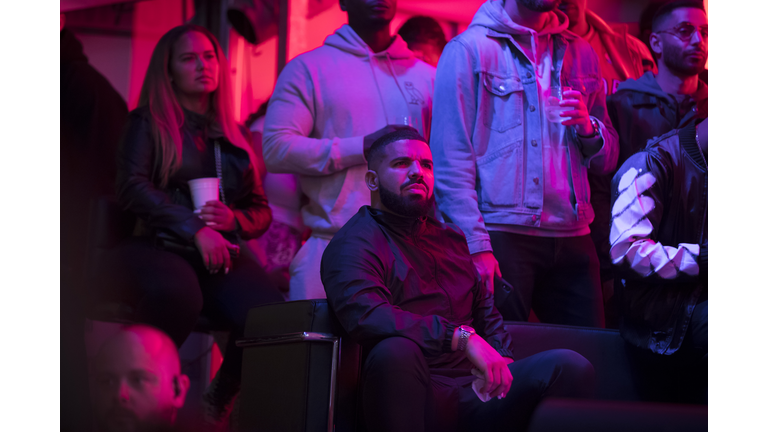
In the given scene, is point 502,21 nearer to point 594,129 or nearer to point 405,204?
point 594,129

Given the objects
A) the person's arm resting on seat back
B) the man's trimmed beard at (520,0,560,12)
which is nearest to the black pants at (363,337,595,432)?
the person's arm resting on seat back

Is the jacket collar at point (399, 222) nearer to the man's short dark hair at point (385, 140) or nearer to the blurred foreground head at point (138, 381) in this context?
the man's short dark hair at point (385, 140)

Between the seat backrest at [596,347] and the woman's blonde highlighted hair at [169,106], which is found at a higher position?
the woman's blonde highlighted hair at [169,106]

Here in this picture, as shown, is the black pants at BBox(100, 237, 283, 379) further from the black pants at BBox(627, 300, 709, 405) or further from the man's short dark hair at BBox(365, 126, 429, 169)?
the black pants at BBox(627, 300, 709, 405)

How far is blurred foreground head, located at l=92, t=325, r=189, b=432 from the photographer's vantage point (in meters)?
2.37

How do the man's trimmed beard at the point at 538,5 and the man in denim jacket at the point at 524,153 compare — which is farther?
the man's trimmed beard at the point at 538,5

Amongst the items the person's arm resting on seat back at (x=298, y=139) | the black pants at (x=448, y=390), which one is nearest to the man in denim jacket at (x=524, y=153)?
the person's arm resting on seat back at (x=298, y=139)

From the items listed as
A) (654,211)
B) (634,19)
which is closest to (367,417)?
(654,211)

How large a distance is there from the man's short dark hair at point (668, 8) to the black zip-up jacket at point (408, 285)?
49.9 inches

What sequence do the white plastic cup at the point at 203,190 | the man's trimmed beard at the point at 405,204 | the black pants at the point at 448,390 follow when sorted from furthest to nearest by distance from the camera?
the white plastic cup at the point at 203,190, the man's trimmed beard at the point at 405,204, the black pants at the point at 448,390

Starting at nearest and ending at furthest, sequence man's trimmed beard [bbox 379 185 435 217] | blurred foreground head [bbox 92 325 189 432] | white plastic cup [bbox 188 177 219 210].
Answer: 1. man's trimmed beard [bbox 379 185 435 217]
2. blurred foreground head [bbox 92 325 189 432]
3. white plastic cup [bbox 188 177 219 210]

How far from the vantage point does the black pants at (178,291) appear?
2398 mm

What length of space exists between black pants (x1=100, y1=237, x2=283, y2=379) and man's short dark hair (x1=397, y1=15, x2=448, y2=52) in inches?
42.7

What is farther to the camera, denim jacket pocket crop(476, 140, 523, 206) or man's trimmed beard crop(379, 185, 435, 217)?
denim jacket pocket crop(476, 140, 523, 206)
